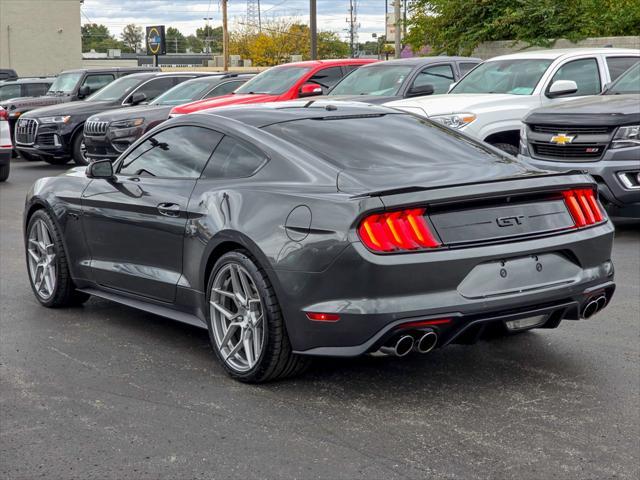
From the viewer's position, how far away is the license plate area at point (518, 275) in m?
5.17

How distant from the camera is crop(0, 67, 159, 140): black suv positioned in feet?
76.8

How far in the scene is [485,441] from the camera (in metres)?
4.77

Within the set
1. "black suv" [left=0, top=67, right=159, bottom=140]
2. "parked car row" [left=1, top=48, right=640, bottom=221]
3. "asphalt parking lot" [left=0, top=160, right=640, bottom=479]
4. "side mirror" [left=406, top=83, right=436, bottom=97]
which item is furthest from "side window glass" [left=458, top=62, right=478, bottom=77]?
"asphalt parking lot" [left=0, top=160, right=640, bottom=479]

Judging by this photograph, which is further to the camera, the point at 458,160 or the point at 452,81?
the point at 452,81

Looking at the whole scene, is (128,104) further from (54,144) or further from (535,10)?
(535,10)

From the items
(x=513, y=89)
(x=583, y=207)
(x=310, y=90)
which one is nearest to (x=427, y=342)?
(x=583, y=207)

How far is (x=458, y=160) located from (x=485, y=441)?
1.83m

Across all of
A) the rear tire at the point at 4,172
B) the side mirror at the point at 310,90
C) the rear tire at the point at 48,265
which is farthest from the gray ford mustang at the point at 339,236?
the rear tire at the point at 4,172

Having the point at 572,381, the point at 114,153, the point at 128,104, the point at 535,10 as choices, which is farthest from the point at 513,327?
the point at 535,10

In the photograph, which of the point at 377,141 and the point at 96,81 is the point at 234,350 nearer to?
the point at 377,141

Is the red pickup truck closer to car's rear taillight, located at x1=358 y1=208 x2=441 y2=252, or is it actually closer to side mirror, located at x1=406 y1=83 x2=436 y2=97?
side mirror, located at x1=406 y1=83 x2=436 y2=97

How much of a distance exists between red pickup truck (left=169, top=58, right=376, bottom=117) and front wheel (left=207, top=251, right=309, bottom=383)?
11.2 meters

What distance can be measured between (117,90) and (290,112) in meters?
15.3

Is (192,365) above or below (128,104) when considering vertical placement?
below
